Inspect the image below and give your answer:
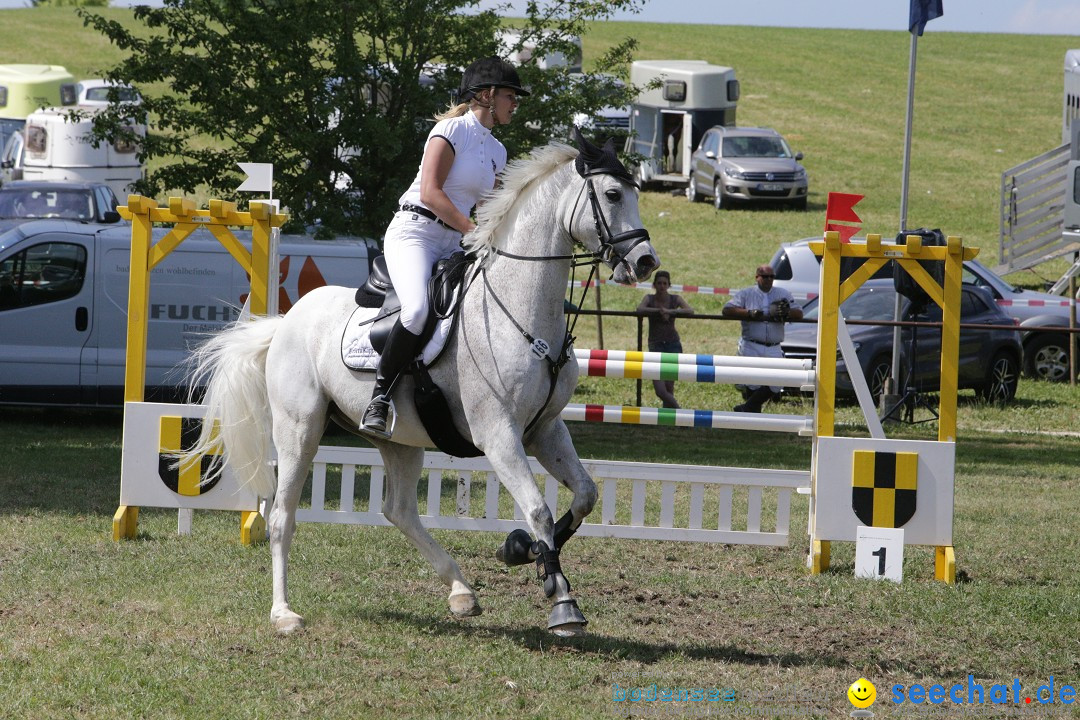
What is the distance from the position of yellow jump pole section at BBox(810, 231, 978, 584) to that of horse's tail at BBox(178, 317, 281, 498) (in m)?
3.41

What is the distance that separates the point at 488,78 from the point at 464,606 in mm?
2623

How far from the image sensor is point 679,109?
33750 millimetres

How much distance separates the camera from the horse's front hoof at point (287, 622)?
19.9 ft

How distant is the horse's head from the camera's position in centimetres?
552

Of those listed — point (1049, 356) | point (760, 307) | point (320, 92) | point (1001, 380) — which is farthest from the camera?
point (1049, 356)

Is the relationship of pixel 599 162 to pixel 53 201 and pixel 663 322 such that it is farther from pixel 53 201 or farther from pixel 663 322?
pixel 53 201

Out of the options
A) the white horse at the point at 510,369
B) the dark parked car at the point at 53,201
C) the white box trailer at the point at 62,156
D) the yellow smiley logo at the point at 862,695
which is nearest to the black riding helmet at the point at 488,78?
the white horse at the point at 510,369

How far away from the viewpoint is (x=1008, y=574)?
7.84 m

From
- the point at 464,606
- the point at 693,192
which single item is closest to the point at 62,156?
the point at 693,192

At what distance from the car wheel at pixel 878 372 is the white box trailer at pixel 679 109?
17.5m

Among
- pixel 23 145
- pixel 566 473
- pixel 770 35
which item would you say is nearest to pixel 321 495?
pixel 566 473

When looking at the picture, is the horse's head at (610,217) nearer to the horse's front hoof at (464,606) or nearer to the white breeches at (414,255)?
the white breeches at (414,255)

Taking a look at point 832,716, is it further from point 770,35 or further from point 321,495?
point 770,35

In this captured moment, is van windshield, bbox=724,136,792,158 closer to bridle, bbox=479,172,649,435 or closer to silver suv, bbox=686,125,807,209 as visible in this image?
silver suv, bbox=686,125,807,209
